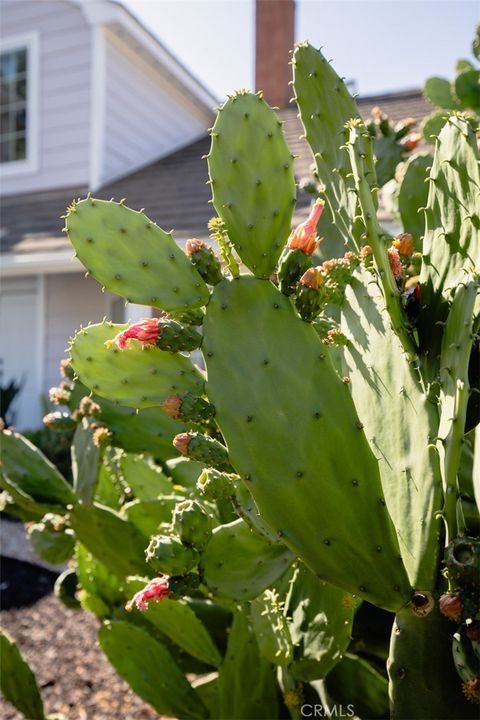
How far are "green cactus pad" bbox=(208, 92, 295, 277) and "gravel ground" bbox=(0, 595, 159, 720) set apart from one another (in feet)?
8.91

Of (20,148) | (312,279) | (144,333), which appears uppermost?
(20,148)

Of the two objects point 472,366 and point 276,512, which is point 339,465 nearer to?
point 276,512

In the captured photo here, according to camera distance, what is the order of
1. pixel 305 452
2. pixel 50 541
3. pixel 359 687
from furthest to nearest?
pixel 50 541, pixel 359 687, pixel 305 452

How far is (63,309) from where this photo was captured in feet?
31.5

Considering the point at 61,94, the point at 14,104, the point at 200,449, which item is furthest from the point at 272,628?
the point at 14,104

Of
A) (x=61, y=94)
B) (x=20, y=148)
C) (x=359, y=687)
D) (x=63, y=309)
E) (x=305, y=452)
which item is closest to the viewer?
(x=305, y=452)

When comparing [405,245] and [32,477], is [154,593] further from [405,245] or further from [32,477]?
[32,477]

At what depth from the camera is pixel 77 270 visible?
916 centimetres

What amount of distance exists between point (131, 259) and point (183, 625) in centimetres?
136

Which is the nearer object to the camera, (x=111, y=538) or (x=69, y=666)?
(x=111, y=538)

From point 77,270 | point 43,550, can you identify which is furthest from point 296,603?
point 77,270

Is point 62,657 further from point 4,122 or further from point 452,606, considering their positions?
point 4,122

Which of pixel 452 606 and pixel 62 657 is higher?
pixel 452 606

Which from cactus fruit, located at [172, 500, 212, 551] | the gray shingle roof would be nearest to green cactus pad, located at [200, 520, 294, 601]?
cactus fruit, located at [172, 500, 212, 551]
